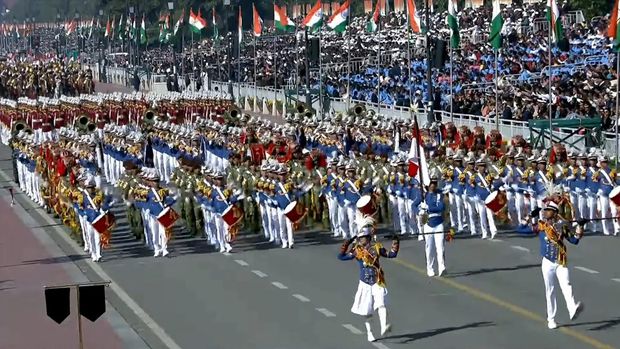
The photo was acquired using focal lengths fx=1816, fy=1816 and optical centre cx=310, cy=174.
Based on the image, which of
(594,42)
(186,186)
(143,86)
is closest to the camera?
(186,186)

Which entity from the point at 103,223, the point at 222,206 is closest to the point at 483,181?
the point at 222,206

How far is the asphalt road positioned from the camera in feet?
76.5

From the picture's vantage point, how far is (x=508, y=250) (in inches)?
1241

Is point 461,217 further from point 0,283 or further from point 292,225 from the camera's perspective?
point 0,283

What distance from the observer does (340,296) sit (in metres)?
27.1

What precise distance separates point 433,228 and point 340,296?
1.95 meters

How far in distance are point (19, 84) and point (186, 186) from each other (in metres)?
57.6

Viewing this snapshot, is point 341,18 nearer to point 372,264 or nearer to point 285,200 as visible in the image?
point 285,200

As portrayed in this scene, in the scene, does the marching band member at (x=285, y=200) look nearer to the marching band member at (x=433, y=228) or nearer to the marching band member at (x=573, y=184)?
the marching band member at (x=573, y=184)

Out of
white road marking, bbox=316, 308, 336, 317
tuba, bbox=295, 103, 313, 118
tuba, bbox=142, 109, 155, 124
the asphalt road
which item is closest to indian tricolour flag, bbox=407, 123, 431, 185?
the asphalt road

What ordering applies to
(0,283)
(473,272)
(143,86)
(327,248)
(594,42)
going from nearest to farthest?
(473,272) → (0,283) → (327,248) → (594,42) → (143,86)

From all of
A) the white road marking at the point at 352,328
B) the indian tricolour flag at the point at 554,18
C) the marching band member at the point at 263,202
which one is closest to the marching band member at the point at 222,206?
the marching band member at the point at 263,202

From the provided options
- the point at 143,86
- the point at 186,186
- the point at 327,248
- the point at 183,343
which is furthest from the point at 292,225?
the point at 143,86

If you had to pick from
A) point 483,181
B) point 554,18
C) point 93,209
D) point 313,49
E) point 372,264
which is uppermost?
point 554,18
